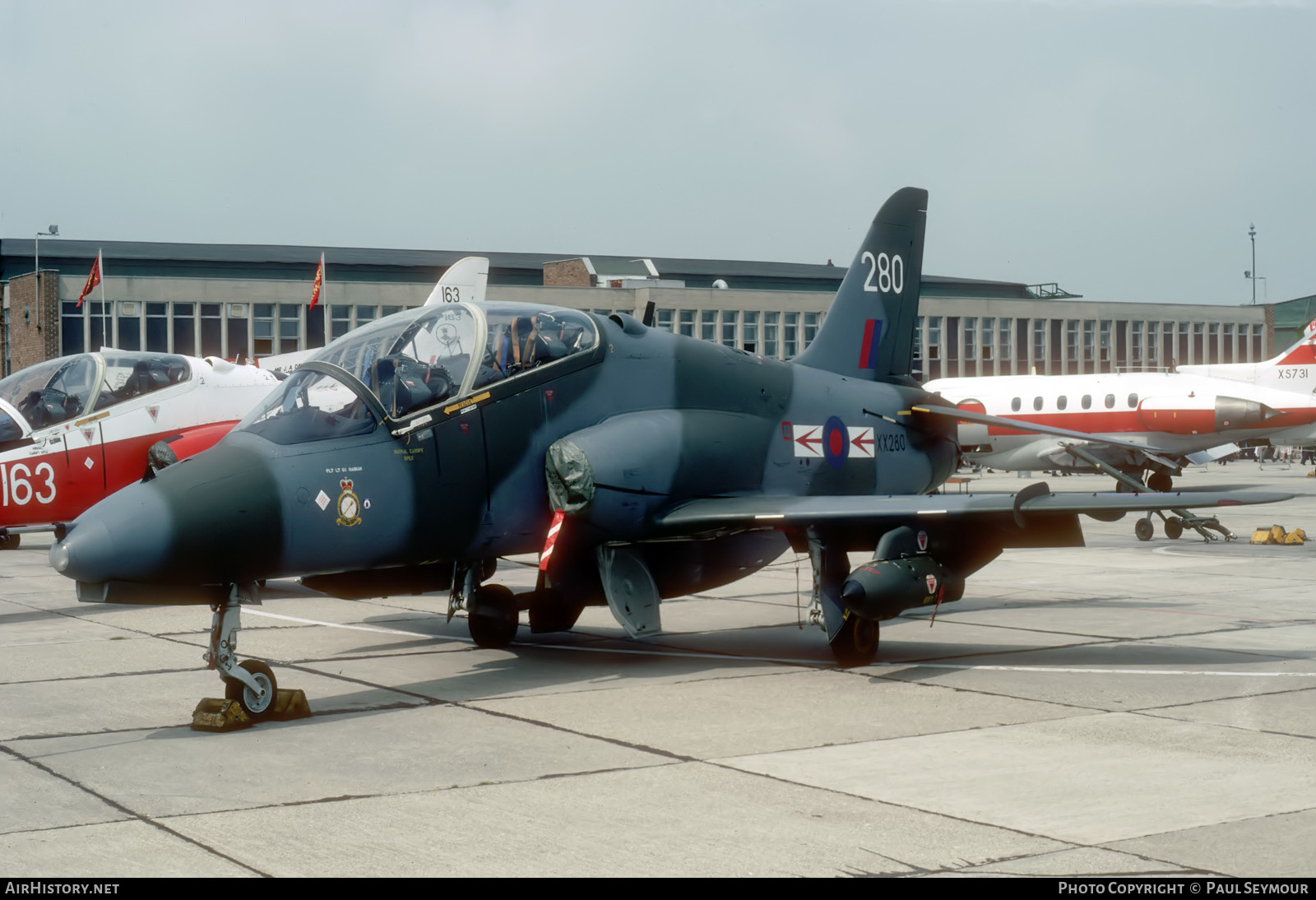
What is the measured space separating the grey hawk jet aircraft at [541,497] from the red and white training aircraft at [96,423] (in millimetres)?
6025

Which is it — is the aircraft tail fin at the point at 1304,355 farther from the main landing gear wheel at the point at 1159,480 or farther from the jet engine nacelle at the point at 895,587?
the jet engine nacelle at the point at 895,587

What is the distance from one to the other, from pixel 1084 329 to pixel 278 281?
2139 inches

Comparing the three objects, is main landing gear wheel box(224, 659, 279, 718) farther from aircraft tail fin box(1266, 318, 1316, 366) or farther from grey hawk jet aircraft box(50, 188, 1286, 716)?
aircraft tail fin box(1266, 318, 1316, 366)

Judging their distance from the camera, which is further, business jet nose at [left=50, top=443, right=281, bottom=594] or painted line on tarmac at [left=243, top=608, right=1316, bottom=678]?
painted line on tarmac at [left=243, top=608, right=1316, bottom=678]

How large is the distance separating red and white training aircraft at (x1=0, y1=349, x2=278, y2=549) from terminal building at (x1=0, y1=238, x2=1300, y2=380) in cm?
4405

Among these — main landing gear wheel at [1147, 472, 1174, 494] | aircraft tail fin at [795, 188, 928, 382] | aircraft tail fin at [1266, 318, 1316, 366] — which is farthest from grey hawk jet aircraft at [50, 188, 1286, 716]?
aircraft tail fin at [1266, 318, 1316, 366]

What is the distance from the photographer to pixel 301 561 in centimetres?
940

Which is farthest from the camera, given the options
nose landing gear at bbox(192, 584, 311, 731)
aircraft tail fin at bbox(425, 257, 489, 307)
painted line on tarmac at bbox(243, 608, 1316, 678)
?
aircraft tail fin at bbox(425, 257, 489, 307)

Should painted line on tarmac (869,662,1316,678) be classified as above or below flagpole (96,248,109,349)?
below

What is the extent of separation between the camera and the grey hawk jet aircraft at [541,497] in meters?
9.02

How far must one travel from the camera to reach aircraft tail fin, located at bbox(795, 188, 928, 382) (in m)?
14.7

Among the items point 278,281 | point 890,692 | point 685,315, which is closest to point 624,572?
point 890,692

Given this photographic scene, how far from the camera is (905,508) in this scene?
1100 cm

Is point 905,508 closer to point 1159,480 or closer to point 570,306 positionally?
point 1159,480
